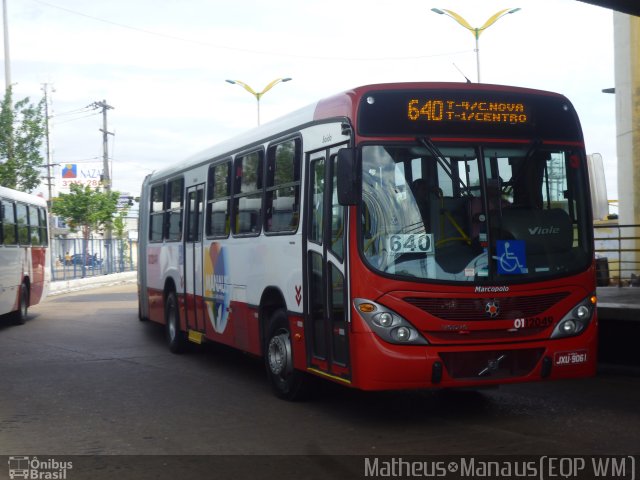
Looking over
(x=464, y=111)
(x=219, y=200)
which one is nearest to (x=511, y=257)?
(x=464, y=111)

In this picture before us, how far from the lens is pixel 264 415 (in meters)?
9.14

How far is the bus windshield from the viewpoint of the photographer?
26.8 ft

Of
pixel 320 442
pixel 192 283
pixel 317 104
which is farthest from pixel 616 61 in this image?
pixel 320 442

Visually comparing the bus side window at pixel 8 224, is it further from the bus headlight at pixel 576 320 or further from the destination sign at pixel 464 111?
the bus headlight at pixel 576 320

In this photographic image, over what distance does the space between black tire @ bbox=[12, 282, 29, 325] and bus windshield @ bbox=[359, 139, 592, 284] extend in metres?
14.4

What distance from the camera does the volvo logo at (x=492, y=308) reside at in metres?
8.22

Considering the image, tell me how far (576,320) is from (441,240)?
4.88ft

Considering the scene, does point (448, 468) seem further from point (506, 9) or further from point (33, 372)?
point (506, 9)

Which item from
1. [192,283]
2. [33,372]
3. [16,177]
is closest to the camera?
[33,372]

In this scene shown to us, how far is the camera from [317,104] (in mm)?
9398

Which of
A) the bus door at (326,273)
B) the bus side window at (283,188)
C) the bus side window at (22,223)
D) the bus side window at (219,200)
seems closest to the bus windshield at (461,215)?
the bus door at (326,273)

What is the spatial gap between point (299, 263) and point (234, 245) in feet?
7.78

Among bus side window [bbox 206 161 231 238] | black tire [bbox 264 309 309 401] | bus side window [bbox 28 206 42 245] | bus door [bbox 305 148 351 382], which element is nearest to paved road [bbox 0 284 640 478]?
black tire [bbox 264 309 309 401]

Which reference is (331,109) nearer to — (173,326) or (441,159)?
(441,159)
